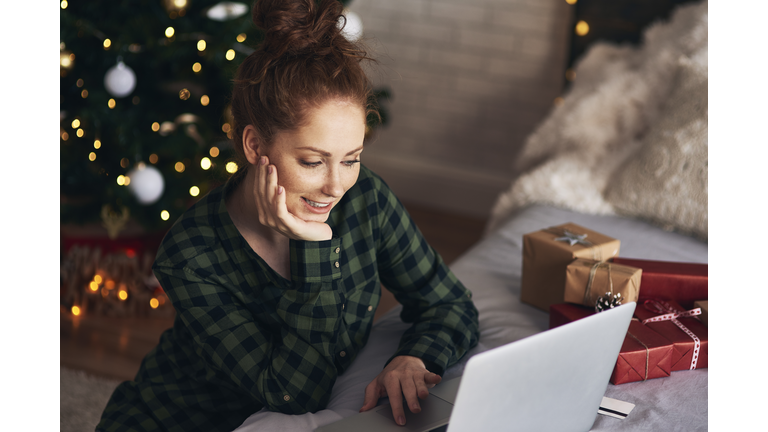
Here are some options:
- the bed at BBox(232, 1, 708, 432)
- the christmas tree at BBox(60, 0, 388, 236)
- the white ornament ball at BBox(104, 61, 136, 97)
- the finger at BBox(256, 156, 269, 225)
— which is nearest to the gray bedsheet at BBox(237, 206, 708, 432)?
the bed at BBox(232, 1, 708, 432)

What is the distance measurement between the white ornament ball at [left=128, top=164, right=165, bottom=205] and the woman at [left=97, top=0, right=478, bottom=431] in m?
0.73

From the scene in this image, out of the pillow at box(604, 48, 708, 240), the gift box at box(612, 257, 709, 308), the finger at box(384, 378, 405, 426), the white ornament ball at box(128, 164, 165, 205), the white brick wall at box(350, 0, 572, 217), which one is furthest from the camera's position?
the white brick wall at box(350, 0, 572, 217)

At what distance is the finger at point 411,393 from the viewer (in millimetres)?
883

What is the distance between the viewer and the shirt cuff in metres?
0.95

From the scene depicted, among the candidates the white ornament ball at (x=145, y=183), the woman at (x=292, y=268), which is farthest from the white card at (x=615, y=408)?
the white ornament ball at (x=145, y=183)

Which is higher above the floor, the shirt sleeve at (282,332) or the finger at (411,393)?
the shirt sleeve at (282,332)

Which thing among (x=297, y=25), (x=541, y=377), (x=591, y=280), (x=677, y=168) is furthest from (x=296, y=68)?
(x=677, y=168)

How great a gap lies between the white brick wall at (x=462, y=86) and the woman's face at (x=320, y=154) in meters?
1.89

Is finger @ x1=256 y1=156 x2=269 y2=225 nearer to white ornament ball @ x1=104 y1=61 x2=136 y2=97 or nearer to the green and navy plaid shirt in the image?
the green and navy plaid shirt

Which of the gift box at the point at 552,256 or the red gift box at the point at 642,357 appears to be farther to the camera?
the gift box at the point at 552,256

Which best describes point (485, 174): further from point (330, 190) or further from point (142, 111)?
point (330, 190)

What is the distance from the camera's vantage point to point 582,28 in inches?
101

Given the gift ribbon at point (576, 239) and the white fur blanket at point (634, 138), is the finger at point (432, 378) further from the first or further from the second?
the white fur blanket at point (634, 138)
